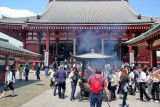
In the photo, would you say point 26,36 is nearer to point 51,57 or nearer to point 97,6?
point 51,57

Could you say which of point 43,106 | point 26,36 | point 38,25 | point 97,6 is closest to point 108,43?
point 97,6

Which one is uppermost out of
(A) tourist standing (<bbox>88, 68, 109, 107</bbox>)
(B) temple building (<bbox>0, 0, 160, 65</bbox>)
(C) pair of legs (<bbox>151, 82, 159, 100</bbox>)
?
(B) temple building (<bbox>0, 0, 160, 65</bbox>)

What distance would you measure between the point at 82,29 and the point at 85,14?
4.71 meters

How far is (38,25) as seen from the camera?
18.7 meters

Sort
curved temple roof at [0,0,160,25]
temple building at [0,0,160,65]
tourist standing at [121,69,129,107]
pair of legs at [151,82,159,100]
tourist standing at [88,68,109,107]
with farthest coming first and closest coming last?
curved temple roof at [0,0,160,25] < temple building at [0,0,160,65] < pair of legs at [151,82,159,100] < tourist standing at [121,69,129,107] < tourist standing at [88,68,109,107]

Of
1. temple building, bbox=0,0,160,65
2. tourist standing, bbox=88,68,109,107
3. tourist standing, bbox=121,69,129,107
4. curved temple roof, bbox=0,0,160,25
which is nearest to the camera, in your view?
tourist standing, bbox=88,68,109,107

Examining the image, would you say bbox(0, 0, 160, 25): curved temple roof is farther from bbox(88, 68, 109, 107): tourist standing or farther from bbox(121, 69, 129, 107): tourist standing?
bbox(88, 68, 109, 107): tourist standing

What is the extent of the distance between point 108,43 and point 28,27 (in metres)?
A: 11.8

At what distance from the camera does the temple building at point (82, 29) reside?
1845 centimetres

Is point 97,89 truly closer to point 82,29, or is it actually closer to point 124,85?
point 124,85

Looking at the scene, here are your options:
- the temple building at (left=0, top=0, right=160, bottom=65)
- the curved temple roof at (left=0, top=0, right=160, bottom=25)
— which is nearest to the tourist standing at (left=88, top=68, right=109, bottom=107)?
the temple building at (left=0, top=0, right=160, bottom=65)

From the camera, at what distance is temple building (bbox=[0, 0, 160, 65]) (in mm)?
18453

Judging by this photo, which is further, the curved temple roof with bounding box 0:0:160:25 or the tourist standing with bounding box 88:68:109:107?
the curved temple roof with bounding box 0:0:160:25

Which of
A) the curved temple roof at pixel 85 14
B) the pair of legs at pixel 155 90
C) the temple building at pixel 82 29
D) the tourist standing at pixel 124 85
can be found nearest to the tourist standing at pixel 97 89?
the tourist standing at pixel 124 85
